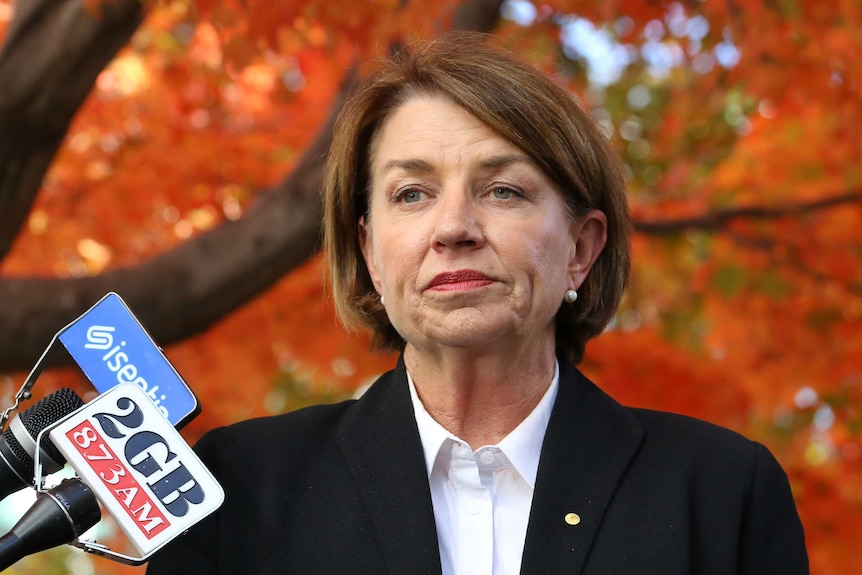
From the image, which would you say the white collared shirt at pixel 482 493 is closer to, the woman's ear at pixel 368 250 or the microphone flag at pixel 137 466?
the woman's ear at pixel 368 250

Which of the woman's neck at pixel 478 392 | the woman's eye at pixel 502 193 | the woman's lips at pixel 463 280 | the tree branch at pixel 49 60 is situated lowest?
the woman's neck at pixel 478 392

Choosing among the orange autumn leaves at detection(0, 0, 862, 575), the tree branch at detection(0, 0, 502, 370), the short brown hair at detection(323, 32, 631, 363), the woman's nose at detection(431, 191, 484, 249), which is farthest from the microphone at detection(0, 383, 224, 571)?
the orange autumn leaves at detection(0, 0, 862, 575)

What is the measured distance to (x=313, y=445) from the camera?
2633mm

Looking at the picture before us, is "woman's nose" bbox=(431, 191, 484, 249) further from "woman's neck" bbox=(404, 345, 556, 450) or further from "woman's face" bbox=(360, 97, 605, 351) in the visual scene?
"woman's neck" bbox=(404, 345, 556, 450)

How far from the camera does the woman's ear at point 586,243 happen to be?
9.16 ft

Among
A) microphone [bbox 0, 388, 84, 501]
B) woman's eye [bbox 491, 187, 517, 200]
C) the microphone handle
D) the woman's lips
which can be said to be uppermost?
woman's eye [bbox 491, 187, 517, 200]

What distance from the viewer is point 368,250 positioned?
2.88m

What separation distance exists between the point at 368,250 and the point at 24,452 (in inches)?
44.3

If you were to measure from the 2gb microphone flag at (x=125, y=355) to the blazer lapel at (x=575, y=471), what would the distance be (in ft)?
2.68

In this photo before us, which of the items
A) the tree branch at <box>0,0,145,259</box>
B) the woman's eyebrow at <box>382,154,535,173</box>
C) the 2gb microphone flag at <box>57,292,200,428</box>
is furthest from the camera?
the tree branch at <box>0,0,145,259</box>

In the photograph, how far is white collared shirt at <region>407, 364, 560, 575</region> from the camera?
2406 millimetres

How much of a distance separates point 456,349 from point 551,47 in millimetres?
4516

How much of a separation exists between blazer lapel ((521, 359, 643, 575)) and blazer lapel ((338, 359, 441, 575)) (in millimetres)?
238

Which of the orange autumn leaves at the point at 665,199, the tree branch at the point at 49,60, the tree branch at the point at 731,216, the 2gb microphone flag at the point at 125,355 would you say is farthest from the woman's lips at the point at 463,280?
the tree branch at the point at 731,216
